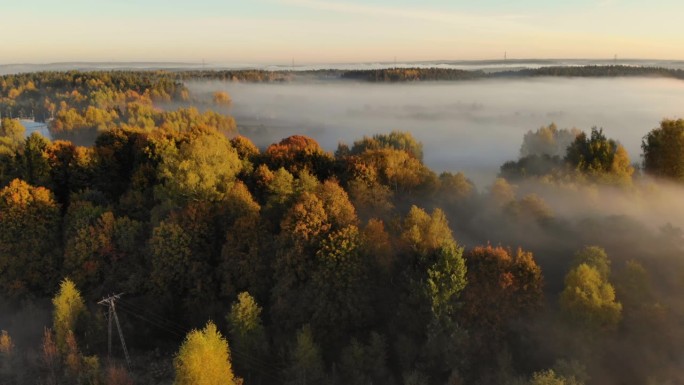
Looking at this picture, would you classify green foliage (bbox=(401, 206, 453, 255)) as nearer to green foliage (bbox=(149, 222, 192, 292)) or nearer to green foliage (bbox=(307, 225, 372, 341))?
green foliage (bbox=(307, 225, 372, 341))

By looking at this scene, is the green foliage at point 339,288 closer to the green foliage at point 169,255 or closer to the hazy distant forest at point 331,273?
the hazy distant forest at point 331,273

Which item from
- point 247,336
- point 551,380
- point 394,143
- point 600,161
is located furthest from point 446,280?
point 394,143

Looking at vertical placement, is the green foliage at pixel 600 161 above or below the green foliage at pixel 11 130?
below

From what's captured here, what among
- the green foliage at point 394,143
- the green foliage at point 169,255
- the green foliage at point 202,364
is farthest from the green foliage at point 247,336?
the green foliage at point 394,143

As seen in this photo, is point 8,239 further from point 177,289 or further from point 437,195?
point 437,195

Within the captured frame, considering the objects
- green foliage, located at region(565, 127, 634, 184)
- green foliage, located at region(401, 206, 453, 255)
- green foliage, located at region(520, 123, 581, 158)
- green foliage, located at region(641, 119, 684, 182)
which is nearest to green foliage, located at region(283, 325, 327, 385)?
green foliage, located at region(401, 206, 453, 255)

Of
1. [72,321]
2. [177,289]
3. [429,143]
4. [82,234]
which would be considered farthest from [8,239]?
[429,143]

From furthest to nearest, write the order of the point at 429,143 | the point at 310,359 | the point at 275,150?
the point at 429,143
the point at 275,150
the point at 310,359

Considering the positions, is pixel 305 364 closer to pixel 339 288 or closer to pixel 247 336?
pixel 247 336
